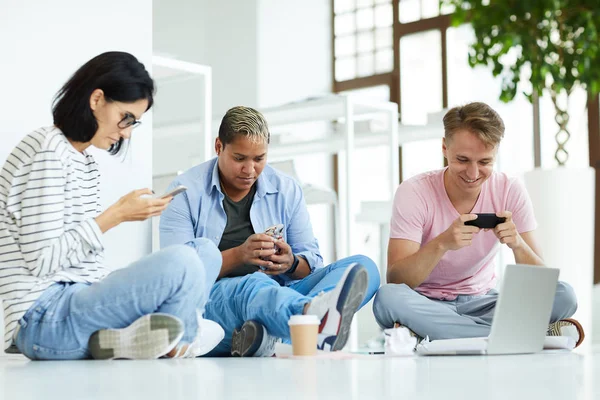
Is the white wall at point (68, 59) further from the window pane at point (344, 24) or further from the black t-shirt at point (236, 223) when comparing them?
the window pane at point (344, 24)

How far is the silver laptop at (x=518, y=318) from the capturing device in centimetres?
205

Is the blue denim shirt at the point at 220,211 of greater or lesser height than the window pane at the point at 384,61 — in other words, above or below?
below

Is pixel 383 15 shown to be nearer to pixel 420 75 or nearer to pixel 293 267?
pixel 420 75

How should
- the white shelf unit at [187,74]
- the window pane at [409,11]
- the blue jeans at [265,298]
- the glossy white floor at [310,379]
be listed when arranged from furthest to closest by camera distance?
1. the window pane at [409,11]
2. the white shelf unit at [187,74]
3. the blue jeans at [265,298]
4. the glossy white floor at [310,379]

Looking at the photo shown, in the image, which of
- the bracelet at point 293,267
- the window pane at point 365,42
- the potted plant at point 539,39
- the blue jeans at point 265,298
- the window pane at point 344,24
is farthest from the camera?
the window pane at point 344,24

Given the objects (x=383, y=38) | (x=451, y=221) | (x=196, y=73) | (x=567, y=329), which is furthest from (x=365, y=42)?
(x=567, y=329)

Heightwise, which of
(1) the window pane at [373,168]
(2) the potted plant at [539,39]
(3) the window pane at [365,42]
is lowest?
(2) the potted plant at [539,39]

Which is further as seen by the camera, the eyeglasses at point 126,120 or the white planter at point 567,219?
the white planter at point 567,219

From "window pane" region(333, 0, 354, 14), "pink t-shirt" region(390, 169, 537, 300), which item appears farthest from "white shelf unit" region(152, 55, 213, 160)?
"window pane" region(333, 0, 354, 14)

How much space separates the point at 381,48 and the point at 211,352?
16.2 ft

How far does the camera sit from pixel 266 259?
247 cm

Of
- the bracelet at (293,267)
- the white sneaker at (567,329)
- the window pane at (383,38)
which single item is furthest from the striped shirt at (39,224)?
the window pane at (383,38)

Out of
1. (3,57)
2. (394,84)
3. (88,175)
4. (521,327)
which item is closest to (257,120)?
(88,175)

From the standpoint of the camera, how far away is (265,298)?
229 cm
